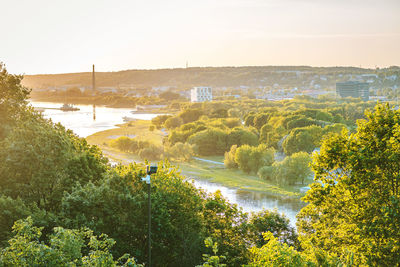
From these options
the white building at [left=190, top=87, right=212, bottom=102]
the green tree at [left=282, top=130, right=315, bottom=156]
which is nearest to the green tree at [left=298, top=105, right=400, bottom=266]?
the green tree at [left=282, top=130, right=315, bottom=156]

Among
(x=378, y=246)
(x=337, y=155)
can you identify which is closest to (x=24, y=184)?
(x=337, y=155)

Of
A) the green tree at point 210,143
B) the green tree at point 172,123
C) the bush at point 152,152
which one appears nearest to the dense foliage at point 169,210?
the bush at point 152,152

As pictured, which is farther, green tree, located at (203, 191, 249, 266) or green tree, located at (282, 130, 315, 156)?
green tree, located at (282, 130, 315, 156)

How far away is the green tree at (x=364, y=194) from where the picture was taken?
1288cm

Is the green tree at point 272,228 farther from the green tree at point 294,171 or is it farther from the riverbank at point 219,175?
the green tree at point 294,171

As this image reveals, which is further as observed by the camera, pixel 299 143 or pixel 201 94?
pixel 201 94

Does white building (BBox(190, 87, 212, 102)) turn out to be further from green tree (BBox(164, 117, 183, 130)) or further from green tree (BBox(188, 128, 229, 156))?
green tree (BBox(188, 128, 229, 156))

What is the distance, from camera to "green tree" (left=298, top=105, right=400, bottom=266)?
12.9 m

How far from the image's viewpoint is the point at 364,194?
14047mm

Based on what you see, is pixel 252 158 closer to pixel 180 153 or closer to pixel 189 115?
pixel 180 153

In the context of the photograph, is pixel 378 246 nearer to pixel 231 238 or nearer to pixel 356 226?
pixel 356 226

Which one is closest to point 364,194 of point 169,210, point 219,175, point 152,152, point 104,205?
point 169,210

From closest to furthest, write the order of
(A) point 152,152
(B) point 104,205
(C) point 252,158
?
(B) point 104,205
(C) point 252,158
(A) point 152,152

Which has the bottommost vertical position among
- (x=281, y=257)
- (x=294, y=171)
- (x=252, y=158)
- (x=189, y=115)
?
(x=294, y=171)
